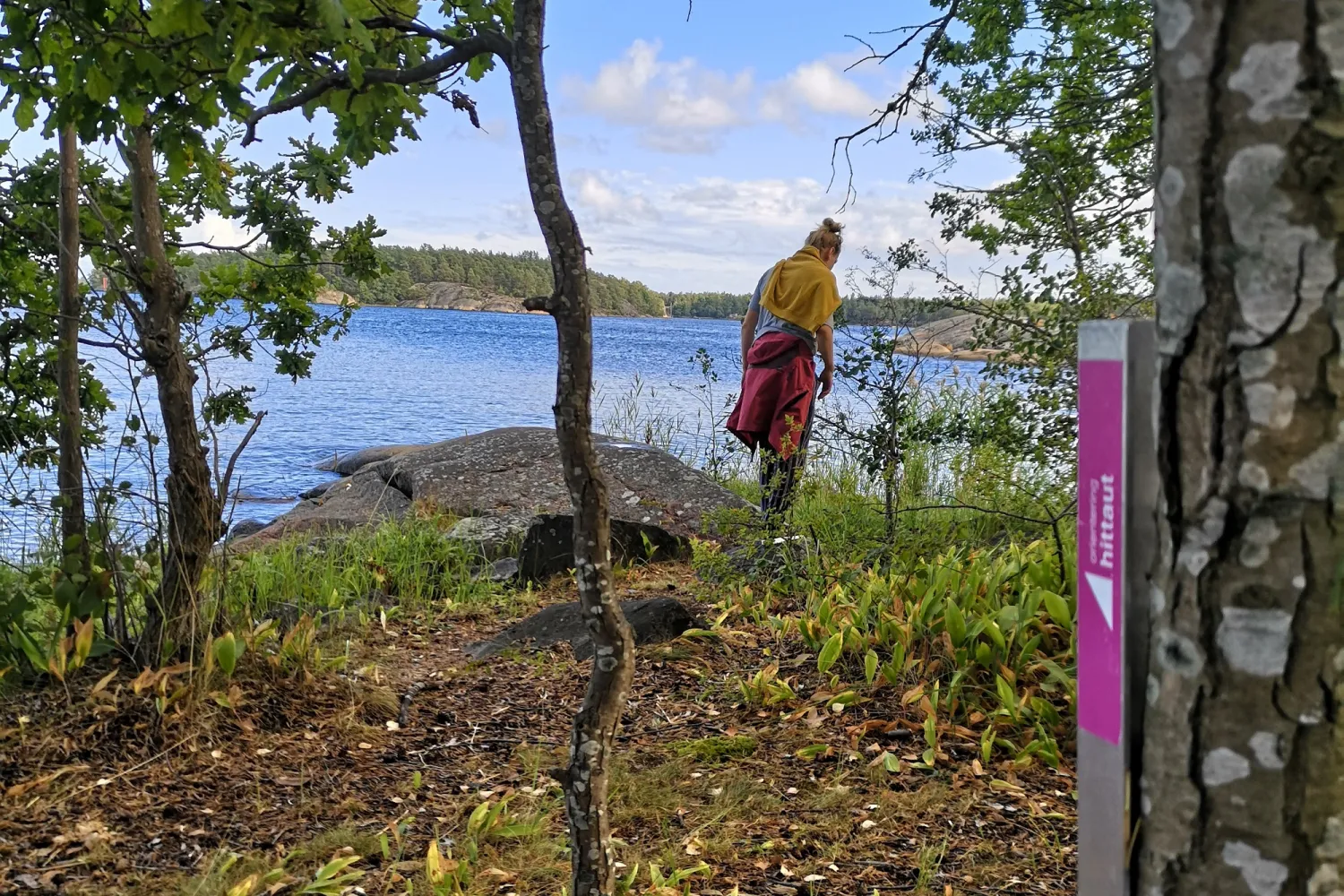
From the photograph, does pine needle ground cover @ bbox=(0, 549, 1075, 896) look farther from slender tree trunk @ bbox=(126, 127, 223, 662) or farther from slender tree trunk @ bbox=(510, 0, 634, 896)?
slender tree trunk @ bbox=(510, 0, 634, 896)

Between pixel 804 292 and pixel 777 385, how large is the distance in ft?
1.93

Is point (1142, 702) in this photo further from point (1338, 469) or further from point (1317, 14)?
point (1317, 14)

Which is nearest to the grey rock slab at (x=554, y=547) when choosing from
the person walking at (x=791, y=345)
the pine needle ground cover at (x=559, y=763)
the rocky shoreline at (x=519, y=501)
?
the rocky shoreline at (x=519, y=501)

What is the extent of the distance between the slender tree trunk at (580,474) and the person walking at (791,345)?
12.3 feet

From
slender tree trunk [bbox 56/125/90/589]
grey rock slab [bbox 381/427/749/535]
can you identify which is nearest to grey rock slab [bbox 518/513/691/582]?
grey rock slab [bbox 381/427/749/535]

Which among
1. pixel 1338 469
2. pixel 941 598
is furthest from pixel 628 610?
pixel 1338 469

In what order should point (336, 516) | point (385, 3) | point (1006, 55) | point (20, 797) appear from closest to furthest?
point (385, 3) < point (20, 797) < point (1006, 55) < point (336, 516)

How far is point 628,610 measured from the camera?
16.8 ft

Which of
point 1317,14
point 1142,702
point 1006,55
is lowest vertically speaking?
point 1142,702

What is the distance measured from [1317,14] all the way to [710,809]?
8.88 ft

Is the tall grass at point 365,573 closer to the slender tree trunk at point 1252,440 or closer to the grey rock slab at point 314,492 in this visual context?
the slender tree trunk at point 1252,440

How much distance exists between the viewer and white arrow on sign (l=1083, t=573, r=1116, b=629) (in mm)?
1309

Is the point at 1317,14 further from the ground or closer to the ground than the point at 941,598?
further from the ground

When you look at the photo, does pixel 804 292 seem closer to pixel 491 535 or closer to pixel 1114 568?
pixel 491 535
